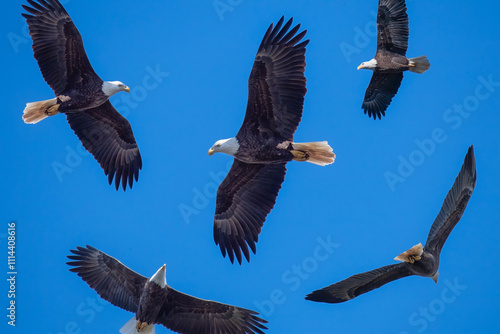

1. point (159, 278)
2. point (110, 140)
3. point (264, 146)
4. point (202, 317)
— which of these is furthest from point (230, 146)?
point (110, 140)

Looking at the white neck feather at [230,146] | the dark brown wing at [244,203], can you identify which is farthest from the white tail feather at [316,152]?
the white neck feather at [230,146]

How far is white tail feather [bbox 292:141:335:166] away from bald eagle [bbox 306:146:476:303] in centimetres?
181

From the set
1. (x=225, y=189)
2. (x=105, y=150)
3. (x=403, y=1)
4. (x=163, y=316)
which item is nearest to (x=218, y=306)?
(x=163, y=316)

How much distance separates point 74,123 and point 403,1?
21.0 feet

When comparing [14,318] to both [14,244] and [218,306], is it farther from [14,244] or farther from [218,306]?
[218,306]

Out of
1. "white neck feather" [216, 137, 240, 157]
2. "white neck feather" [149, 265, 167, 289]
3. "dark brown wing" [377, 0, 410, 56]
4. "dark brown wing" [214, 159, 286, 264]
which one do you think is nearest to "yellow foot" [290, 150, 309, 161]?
"dark brown wing" [214, 159, 286, 264]

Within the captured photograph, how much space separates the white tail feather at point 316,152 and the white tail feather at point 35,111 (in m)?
4.36

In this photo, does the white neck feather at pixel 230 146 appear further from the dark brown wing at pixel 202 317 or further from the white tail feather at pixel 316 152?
the dark brown wing at pixel 202 317

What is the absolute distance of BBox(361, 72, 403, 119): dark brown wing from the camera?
1605 cm

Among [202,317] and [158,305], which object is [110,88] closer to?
[158,305]

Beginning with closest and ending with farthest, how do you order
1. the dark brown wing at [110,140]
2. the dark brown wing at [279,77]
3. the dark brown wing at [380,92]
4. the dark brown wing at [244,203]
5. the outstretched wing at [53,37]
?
the dark brown wing at [279,77]
the dark brown wing at [244,203]
the outstretched wing at [53,37]
the dark brown wing at [110,140]
the dark brown wing at [380,92]

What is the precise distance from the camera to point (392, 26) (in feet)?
49.9

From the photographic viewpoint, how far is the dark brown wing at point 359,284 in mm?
12664

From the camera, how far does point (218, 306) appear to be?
12484 millimetres
